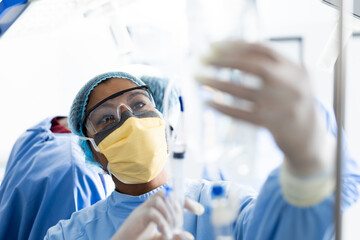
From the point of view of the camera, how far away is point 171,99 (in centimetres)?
138

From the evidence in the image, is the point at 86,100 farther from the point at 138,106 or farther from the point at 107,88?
the point at 138,106

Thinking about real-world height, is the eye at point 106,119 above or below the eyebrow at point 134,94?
below

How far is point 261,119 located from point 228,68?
100mm

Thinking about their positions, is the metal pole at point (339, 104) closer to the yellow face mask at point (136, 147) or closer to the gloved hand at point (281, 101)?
the gloved hand at point (281, 101)

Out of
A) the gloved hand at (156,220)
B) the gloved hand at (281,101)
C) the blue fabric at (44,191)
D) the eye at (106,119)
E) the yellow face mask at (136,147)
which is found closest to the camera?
the gloved hand at (281,101)

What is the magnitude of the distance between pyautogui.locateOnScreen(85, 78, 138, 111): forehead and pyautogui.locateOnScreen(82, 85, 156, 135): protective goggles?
29mm

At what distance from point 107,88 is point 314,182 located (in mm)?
920

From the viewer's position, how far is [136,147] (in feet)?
3.95

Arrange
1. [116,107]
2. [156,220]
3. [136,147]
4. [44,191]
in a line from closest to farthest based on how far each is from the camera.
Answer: [156,220] < [136,147] < [116,107] < [44,191]

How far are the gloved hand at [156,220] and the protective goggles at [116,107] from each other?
40 cm

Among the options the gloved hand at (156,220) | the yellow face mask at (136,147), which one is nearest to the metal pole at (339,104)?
the gloved hand at (156,220)

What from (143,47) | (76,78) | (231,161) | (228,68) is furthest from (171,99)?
(76,78)

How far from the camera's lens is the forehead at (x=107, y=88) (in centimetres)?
137

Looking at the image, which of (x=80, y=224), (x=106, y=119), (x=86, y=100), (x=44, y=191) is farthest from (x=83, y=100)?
(x=44, y=191)
